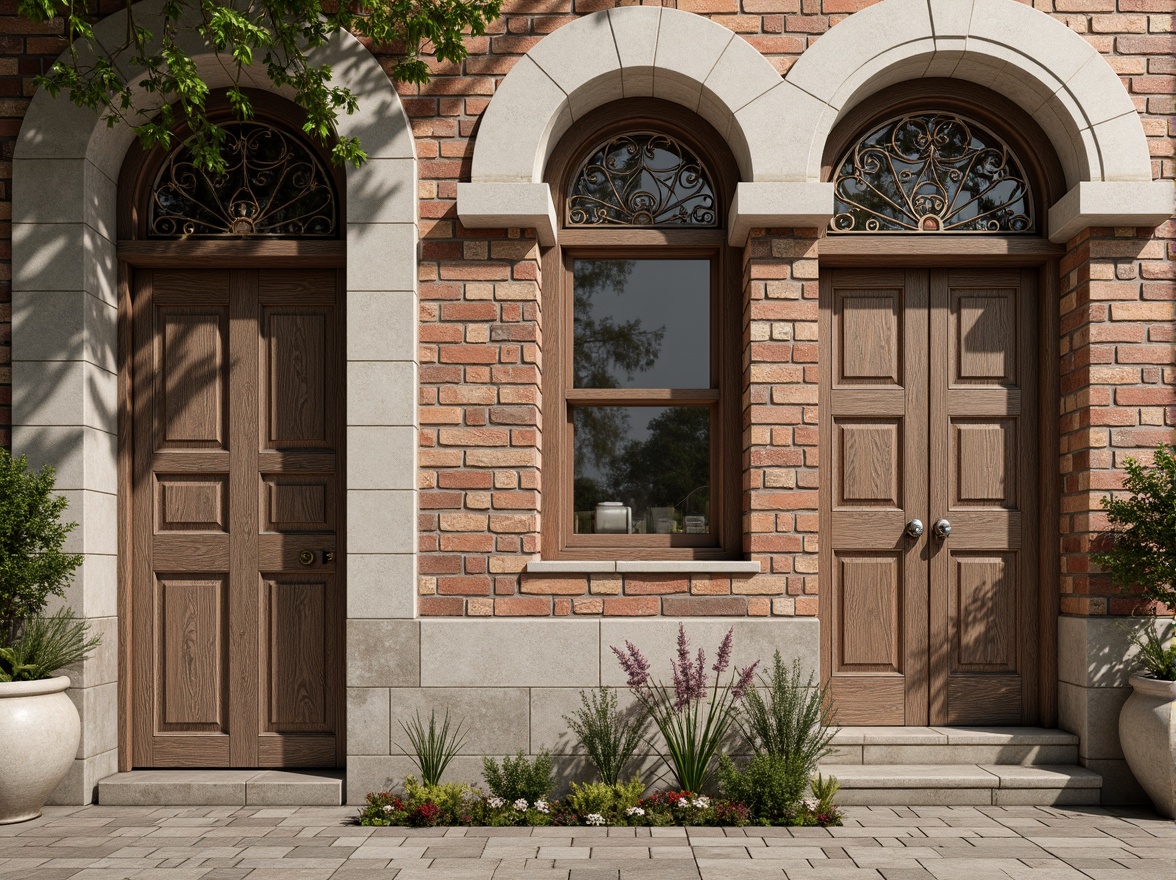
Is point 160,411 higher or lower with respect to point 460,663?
higher

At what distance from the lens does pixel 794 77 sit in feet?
17.1

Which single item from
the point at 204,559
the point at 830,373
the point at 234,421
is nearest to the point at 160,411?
the point at 234,421

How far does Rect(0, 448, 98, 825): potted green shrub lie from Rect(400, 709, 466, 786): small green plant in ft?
5.50

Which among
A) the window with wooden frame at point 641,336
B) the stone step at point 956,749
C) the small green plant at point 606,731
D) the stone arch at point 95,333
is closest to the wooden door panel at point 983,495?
the stone step at point 956,749

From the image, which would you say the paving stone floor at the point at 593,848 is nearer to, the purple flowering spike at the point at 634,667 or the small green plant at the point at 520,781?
the small green plant at the point at 520,781

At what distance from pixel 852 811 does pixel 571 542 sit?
201 cm

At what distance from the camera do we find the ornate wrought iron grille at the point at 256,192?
552cm

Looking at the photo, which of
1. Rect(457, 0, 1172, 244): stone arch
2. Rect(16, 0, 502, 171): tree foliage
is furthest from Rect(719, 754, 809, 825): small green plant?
Rect(16, 0, 502, 171): tree foliage

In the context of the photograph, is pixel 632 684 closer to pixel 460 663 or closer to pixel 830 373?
pixel 460 663

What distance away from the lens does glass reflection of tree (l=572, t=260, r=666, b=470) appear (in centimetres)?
557

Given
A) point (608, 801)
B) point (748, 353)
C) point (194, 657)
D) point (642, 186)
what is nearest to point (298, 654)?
point (194, 657)

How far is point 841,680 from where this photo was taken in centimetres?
552

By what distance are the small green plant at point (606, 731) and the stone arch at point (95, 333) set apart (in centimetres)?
106

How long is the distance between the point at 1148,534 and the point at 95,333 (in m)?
5.54
